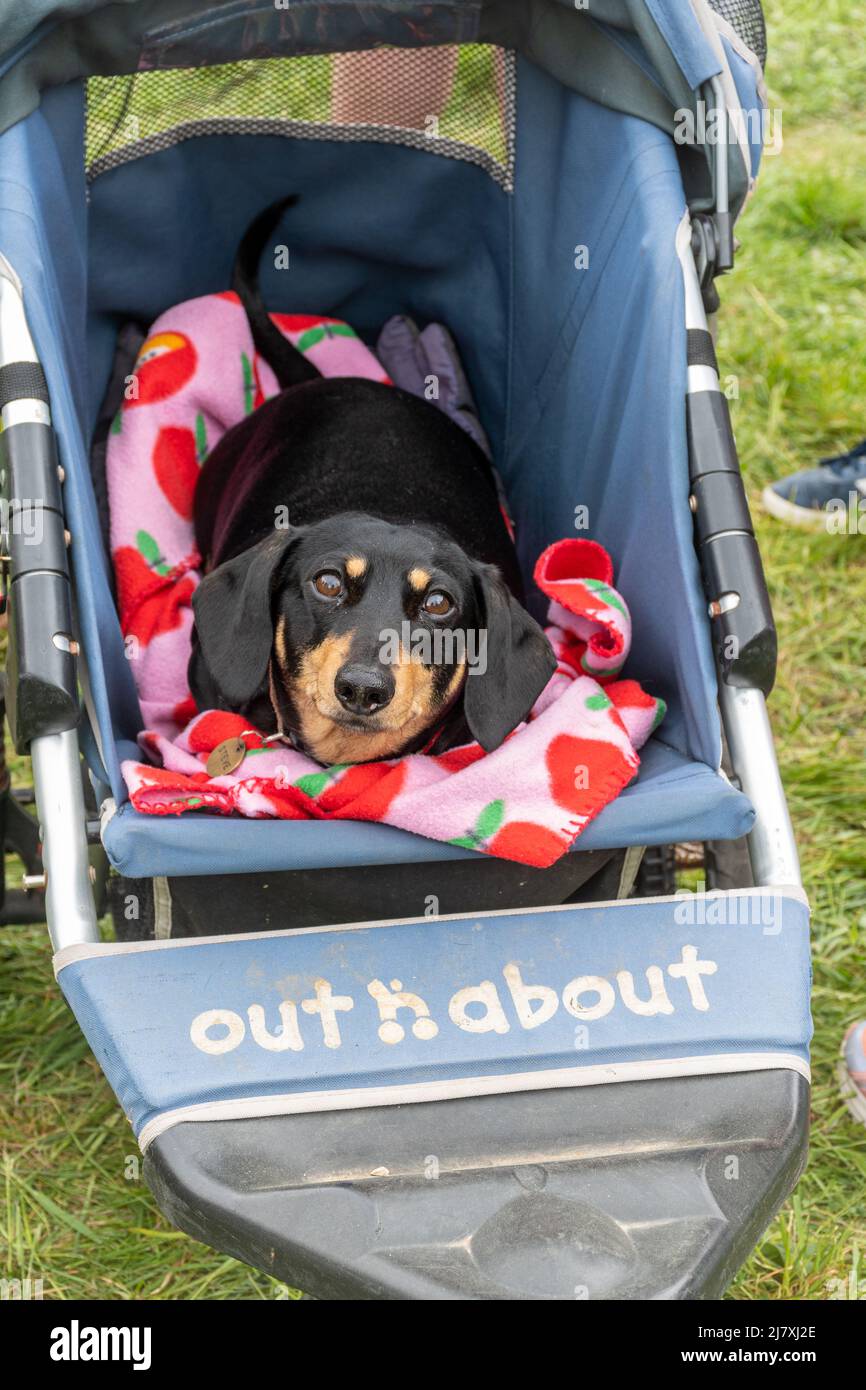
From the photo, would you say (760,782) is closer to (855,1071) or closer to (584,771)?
(584,771)

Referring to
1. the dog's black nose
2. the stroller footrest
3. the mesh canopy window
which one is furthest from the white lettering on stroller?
the mesh canopy window

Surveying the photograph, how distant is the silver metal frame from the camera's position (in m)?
1.98

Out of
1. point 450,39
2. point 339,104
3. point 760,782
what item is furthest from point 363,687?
point 339,104

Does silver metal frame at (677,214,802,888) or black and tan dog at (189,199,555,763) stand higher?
black and tan dog at (189,199,555,763)

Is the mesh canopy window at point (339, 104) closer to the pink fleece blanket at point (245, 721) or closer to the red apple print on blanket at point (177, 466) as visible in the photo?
the pink fleece blanket at point (245, 721)

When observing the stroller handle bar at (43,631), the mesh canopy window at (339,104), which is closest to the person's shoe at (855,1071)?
the stroller handle bar at (43,631)

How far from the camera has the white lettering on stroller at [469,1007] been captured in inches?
70.7

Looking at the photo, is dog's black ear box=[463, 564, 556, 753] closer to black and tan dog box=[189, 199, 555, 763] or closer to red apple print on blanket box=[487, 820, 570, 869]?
black and tan dog box=[189, 199, 555, 763]

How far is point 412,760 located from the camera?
2.07 m

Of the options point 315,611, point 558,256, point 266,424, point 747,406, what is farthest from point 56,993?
point 747,406

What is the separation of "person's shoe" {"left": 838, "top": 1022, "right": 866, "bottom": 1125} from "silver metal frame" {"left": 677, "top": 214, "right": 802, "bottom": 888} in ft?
1.83

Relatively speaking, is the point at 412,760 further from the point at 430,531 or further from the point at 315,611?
the point at 430,531

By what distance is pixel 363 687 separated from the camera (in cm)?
197

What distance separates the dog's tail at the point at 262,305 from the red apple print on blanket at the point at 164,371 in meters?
0.16
